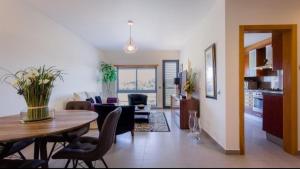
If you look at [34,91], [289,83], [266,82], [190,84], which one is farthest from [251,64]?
[34,91]

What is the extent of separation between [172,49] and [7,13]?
6694mm

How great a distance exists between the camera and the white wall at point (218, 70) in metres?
3.46

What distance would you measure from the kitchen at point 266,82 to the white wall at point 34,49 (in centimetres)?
468

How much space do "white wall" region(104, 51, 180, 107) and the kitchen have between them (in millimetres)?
3156

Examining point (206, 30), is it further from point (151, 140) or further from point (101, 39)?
point (101, 39)

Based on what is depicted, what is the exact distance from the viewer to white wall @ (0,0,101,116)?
11.4ft

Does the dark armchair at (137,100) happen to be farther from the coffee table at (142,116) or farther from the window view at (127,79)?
the window view at (127,79)

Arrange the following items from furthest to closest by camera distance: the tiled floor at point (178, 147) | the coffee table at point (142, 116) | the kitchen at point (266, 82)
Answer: the coffee table at point (142, 116) < the kitchen at point (266, 82) < the tiled floor at point (178, 147)

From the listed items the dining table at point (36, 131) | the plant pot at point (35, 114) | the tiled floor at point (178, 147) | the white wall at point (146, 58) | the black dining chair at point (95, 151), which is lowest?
the tiled floor at point (178, 147)

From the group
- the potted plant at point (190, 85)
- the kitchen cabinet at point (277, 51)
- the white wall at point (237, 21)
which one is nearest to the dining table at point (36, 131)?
the white wall at point (237, 21)

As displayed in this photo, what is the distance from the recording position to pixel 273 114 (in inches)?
155

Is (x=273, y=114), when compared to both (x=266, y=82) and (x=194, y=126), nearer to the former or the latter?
(x=194, y=126)

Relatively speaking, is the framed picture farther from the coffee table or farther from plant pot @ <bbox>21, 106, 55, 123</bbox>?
plant pot @ <bbox>21, 106, 55, 123</bbox>

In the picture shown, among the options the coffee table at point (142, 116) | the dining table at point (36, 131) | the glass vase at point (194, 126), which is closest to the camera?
the dining table at point (36, 131)
